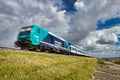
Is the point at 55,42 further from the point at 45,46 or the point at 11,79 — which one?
the point at 11,79

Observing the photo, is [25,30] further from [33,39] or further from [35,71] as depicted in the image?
[35,71]

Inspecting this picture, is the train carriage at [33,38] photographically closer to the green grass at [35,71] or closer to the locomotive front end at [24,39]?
the locomotive front end at [24,39]

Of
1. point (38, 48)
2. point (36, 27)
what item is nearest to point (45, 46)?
point (38, 48)

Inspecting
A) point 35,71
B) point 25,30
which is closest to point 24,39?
point 25,30

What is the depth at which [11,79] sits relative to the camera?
A: 4.45m

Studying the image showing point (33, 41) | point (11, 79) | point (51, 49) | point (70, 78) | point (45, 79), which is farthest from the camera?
point (51, 49)

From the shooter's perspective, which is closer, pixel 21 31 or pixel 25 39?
pixel 25 39

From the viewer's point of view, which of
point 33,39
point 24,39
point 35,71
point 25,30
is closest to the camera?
point 35,71

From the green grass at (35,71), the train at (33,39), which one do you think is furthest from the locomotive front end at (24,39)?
the green grass at (35,71)

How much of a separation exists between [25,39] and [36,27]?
217 cm

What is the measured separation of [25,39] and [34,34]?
1231 mm

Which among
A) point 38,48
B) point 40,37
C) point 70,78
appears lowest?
point 70,78

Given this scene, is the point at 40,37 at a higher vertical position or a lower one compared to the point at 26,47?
higher

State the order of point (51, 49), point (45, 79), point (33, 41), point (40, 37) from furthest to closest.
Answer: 1. point (51, 49)
2. point (40, 37)
3. point (33, 41)
4. point (45, 79)
